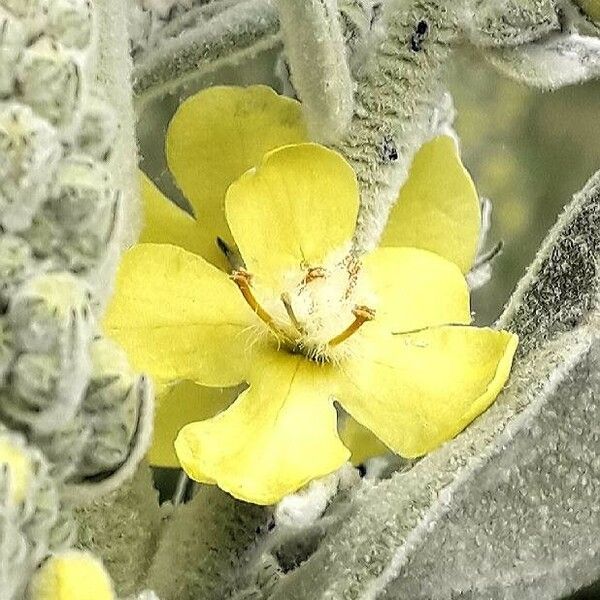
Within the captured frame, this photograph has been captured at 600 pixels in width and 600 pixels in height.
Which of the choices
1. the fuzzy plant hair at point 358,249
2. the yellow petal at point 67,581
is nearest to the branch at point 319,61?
the fuzzy plant hair at point 358,249

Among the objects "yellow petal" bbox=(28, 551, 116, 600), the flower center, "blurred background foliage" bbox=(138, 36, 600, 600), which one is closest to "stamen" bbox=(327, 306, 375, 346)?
the flower center

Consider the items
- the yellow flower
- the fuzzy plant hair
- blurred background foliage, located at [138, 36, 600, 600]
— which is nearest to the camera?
the fuzzy plant hair

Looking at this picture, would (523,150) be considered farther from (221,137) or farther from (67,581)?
(67,581)

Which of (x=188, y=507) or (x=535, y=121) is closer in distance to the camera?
(x=188, y=507)

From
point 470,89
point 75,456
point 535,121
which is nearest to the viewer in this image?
point 75,456

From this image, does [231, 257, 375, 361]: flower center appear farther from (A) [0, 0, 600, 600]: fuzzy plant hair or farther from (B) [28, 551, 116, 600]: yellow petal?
(B) [28, 551, 116, 600]: yellow petal

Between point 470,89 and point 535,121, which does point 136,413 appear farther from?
point 535,121

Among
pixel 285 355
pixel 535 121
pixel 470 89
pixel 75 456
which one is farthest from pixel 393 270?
pixel 535 121
